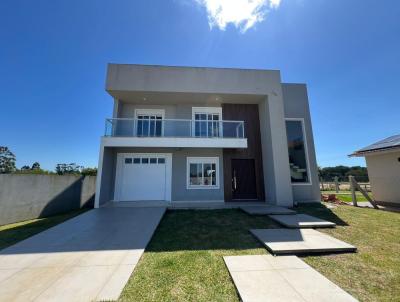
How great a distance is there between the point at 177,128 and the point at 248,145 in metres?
4.57

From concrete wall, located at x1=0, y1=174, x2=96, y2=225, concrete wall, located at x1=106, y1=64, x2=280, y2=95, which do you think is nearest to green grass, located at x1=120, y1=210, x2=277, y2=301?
concrete wall, located at x1=0, y1=174, x2=96, y2=225

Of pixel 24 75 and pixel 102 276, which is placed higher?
pixel 24 75

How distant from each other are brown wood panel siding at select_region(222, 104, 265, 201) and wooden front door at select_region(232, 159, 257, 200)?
0.23 metres

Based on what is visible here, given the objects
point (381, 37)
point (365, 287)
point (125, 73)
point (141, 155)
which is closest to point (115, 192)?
point (141, 155)

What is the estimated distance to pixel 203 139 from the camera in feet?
31.0

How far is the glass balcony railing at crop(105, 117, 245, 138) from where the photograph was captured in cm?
977

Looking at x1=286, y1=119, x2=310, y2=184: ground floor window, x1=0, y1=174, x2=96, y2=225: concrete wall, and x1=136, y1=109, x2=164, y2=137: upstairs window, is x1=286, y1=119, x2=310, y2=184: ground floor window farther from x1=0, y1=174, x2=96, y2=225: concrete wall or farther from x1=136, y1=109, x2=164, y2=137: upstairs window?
x1=0, y1=174, x2=96, y2=225: concrete wall

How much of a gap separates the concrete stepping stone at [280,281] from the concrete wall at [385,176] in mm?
10332

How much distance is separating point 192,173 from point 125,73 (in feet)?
22.4

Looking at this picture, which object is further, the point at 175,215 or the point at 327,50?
the point at 327,50

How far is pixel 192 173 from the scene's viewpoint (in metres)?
10.3

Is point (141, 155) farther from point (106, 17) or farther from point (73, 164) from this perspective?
point (73, 164)

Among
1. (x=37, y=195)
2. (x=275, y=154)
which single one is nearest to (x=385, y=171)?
(x=275, y=154)

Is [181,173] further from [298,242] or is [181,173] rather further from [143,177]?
[298,242]
